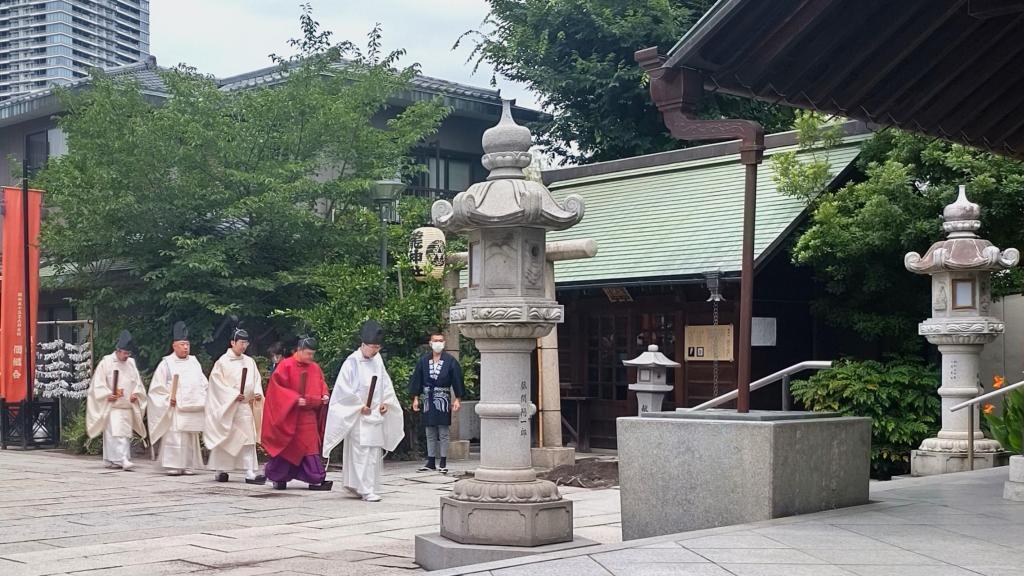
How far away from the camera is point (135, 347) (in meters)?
20.2

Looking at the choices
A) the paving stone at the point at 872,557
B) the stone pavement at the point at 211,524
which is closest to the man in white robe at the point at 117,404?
the stone pavement at the point at 211,524

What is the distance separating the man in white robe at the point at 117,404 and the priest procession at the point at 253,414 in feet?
0.05

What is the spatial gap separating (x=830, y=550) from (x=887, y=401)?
28.8ft

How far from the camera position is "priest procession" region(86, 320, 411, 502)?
524 inches

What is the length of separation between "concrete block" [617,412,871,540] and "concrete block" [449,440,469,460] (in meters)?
9.66

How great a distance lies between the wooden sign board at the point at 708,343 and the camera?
17844mm

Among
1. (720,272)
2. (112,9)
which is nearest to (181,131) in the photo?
(720,272)

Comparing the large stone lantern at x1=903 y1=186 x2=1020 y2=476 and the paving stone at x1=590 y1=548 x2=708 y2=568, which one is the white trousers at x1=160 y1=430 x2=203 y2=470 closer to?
the large stone lantern at x1=903 y1=186 x2=1020 y2=476

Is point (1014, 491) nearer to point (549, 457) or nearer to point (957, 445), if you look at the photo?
point (957, 445)

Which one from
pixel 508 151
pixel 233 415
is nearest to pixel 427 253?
pixel 233 415

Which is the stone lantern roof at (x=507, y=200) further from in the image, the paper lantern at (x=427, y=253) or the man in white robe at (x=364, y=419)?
the paper lantern at (x=427, y=253)

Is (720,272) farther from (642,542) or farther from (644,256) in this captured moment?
(642,542)

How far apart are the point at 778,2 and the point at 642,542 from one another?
3.71 m

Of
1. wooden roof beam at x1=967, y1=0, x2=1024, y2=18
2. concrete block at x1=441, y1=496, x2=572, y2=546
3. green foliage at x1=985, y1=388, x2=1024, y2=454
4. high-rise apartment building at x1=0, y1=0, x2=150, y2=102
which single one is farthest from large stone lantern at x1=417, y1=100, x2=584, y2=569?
high-rise apartment building at x1=0, y1=0, x2=150, y2=102
